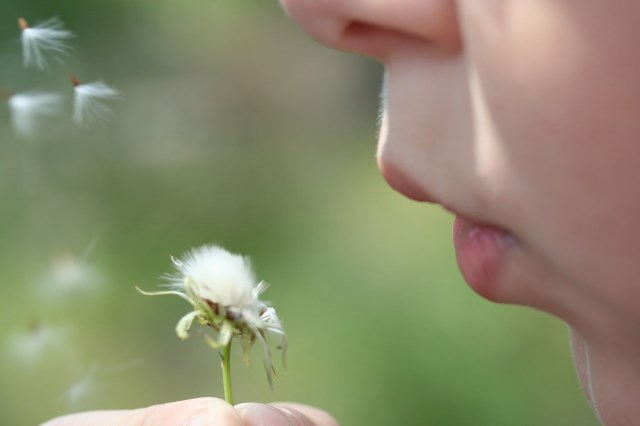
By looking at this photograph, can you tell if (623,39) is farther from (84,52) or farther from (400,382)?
(84,52)

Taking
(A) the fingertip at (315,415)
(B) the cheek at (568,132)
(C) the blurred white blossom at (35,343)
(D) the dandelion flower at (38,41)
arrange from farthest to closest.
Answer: (C) the blurred white blossom at (35,343) → (D) the dandelion flower at (38,41) → (A) the fingertip at (315,415) → (B) the cheek at (568,132)

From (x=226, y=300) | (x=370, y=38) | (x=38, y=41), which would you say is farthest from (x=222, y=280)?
(x=38, y=41)

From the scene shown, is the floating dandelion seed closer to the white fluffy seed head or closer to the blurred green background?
the white fluffy seed head

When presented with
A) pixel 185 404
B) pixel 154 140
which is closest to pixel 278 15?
pixel 154 140

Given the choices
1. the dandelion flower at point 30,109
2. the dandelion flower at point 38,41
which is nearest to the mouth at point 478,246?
the dandelion flower at point 38,41

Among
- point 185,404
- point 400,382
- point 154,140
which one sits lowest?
point 400,382

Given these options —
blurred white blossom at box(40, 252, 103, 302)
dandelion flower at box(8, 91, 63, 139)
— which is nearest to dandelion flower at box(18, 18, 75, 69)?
dandelion flower at box(8, 91, 63, 139)

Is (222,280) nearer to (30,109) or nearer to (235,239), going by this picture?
(30,109)

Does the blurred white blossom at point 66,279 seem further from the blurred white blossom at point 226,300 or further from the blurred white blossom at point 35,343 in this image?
the blurred white blossom at point 226,300

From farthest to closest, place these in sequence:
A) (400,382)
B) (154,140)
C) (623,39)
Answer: (154,140)
(400,382)
(623,39)
